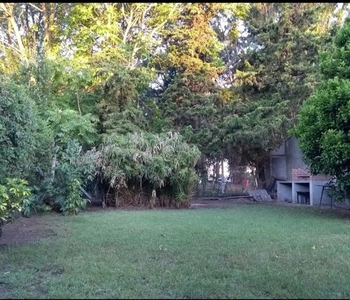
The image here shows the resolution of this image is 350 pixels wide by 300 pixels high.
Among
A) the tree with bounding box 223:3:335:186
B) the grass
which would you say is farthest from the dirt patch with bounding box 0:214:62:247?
the tree with bounding box 223:3:335:186

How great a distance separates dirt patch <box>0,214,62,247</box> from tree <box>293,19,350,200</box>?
20.7ft

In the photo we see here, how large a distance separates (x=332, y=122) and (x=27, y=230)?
7.15 meters

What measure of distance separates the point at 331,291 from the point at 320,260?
1.46 meters

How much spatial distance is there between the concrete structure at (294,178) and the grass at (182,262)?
6.14 metres

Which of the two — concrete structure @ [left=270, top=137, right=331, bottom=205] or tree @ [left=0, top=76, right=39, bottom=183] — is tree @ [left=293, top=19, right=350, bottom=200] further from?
tree @ [left=0, top=76, right=39, bottom=183]

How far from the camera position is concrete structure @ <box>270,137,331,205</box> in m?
14.9

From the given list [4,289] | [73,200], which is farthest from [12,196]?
[73,200]

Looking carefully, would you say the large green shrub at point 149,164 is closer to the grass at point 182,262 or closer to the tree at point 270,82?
the tree at point 270,82

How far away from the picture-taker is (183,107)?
1803 cm

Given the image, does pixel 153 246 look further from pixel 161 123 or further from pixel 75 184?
pixel 161 123

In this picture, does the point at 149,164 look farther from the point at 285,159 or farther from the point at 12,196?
the point at 285,159

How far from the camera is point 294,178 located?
16.3m

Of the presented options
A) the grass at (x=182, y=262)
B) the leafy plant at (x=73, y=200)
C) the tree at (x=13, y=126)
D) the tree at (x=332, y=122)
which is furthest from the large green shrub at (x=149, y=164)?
the tree at (x=13, y=126)

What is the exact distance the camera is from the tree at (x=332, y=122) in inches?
373
